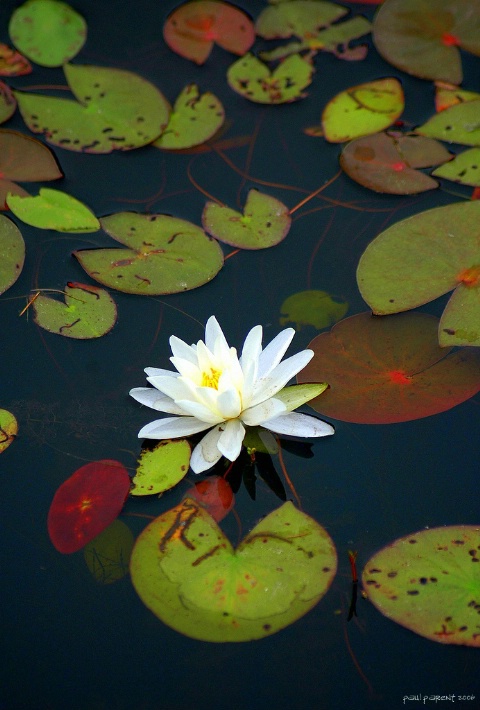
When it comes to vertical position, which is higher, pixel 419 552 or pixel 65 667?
pixel 419 552

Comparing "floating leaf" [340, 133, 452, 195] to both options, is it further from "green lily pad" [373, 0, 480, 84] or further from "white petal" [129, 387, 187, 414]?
"white petal" [129, 387, 187, 414]

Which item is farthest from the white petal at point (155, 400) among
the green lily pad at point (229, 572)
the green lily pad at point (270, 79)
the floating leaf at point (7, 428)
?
the green lily pad at point (270, 79)

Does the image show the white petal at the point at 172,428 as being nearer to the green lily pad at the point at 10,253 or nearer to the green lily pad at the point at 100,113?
the green lily pad at the point at 10,253

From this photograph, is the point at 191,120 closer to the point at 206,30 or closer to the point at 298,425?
the point at 206,30

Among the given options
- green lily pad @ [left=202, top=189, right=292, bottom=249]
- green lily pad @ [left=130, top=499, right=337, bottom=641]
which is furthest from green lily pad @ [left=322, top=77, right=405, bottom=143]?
green lily pad @ [left=130, top=499, right=337, bottom=641]

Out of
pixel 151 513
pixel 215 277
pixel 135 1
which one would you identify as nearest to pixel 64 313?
pixel 215 277

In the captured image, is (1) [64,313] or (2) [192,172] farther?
(2) [192,172]

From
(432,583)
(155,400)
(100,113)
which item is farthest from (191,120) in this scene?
(432,583)

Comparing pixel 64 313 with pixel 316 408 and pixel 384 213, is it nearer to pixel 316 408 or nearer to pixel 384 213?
pixel 316 408
